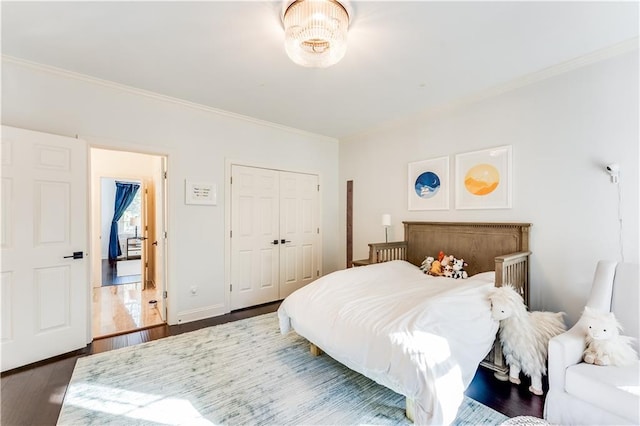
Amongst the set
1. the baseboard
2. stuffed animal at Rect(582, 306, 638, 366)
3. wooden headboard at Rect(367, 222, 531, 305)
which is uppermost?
wooden headboard at Rect(367, 222, 531, 305)

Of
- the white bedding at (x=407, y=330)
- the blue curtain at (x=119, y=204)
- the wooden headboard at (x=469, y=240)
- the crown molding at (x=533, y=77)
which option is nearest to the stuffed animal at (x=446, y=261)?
the wooden headboard at (x=469, y=240)

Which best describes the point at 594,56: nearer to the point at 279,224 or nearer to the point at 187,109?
the point at 279,224

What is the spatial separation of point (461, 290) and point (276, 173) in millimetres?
2996

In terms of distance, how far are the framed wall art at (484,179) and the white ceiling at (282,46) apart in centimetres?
74

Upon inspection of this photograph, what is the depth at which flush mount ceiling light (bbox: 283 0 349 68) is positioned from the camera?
177cm

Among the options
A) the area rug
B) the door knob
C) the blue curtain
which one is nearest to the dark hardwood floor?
the area rug

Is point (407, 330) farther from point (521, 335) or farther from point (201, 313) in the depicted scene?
point (201, 313)

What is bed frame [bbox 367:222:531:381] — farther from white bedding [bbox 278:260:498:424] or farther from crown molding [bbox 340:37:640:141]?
crown molding [bbox 340:37:640:141]

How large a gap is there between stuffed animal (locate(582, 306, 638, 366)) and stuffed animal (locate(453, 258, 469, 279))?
4.35 feet

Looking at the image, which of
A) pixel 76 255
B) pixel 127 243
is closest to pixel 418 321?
pixel 76 255

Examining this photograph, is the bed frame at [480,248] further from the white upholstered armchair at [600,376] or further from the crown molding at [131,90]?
the crown molding at [131,90]

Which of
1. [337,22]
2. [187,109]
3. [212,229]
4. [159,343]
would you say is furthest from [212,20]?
[159,343]

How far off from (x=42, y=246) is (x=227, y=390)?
2.12 m

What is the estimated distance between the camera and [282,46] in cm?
230
